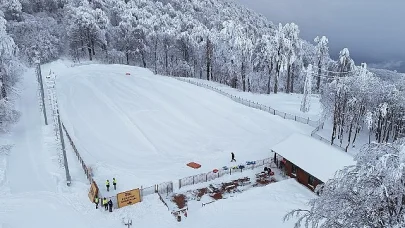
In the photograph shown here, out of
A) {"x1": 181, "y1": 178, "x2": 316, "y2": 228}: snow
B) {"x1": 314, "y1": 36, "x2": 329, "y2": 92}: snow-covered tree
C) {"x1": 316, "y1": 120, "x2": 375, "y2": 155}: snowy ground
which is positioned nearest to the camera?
{"x1": 181, "y1": 178, "x2": 316, "y2": 228}: snow

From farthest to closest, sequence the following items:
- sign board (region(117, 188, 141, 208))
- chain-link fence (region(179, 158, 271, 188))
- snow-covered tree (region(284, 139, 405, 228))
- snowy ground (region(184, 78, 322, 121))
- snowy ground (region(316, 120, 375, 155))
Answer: snowy ground (region(184, 78, 322, 121)) < snowy ground (region(316, 120, 375, 155)) < chain-link fence (region(179, 158, 271, 188)) < sign board (region(117, 188, 141, 208)) < snow-covered tree (region(284, 139, 405, 228))

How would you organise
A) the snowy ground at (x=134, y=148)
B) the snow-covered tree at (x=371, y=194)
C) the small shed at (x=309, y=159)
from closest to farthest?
the snow-covered tree at (x=371, y=194)
the snowy ground at (x=134, y=148)
the small shed at (x=309, y=159)

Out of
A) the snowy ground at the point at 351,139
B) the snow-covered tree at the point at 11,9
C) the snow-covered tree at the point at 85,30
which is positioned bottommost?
the snowy ground at the point at 351,139

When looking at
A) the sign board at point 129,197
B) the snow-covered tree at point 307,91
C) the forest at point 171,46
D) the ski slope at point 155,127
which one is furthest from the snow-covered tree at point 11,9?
the sign board at point 129,197

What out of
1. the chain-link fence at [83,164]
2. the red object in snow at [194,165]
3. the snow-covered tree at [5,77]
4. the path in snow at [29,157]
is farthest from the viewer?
the snow-covered tree at [5,77]

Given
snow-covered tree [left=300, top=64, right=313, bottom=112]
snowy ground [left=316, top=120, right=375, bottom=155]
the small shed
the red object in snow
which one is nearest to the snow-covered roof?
the small shed

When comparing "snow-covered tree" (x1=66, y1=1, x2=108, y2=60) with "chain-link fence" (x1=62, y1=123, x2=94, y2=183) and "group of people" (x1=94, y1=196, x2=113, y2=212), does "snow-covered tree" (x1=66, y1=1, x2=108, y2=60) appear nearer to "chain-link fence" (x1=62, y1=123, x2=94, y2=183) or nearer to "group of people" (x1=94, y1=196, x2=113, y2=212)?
"chain-link fence" (x1=62, y1=123, x2=94, y2=183)

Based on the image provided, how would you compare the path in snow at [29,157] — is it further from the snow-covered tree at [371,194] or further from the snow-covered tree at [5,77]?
the snow-covered tree at [371,194]

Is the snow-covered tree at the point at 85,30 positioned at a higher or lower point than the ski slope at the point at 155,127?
higher
